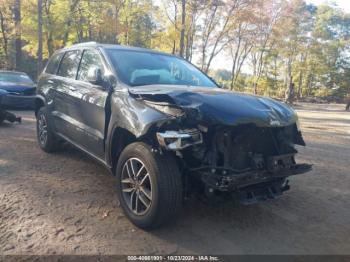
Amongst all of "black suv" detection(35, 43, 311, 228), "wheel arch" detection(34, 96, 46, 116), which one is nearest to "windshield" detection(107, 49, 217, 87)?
"black suv" detection(35, 43, 311, 228)

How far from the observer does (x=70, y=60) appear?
572 centimetres

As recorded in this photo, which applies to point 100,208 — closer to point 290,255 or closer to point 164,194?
point 164,194

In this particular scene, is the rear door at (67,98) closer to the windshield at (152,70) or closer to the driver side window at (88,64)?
the driver side window at (88,64)

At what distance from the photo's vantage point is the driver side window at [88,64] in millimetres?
4766

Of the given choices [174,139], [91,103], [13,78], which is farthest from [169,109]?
[13,78]

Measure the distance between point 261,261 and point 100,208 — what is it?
6.30 feet

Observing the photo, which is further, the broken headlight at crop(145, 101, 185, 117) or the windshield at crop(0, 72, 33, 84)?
the windshield at crop(0, 72, 33, 84)

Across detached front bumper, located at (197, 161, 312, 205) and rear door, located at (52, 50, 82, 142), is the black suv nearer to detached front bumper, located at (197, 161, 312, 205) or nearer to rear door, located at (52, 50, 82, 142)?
detached front bumper, located at (197, 161, 312, 205)

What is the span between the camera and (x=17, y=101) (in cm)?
1222

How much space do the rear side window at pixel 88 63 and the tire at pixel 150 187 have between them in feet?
5.01

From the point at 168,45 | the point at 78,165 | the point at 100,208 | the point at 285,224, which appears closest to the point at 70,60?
the point at 78,165

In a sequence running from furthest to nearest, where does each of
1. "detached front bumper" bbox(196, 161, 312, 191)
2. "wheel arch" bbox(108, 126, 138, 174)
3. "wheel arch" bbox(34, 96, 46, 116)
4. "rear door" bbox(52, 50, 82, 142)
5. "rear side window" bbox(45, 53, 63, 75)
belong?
1. "wheel arch" bbox(34, 96, 46, 116)
2. "rear side window" bbox(45, 53, 63, 75)
3. "rear door" bbox(52, 50, 82, 142)
4. "wheel arch" bbox(108, 126, 138, 174)
5. "detached front bumper" bbox(196, 161, 312, 191)

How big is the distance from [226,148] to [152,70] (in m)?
1.76

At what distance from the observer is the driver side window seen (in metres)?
4.77
